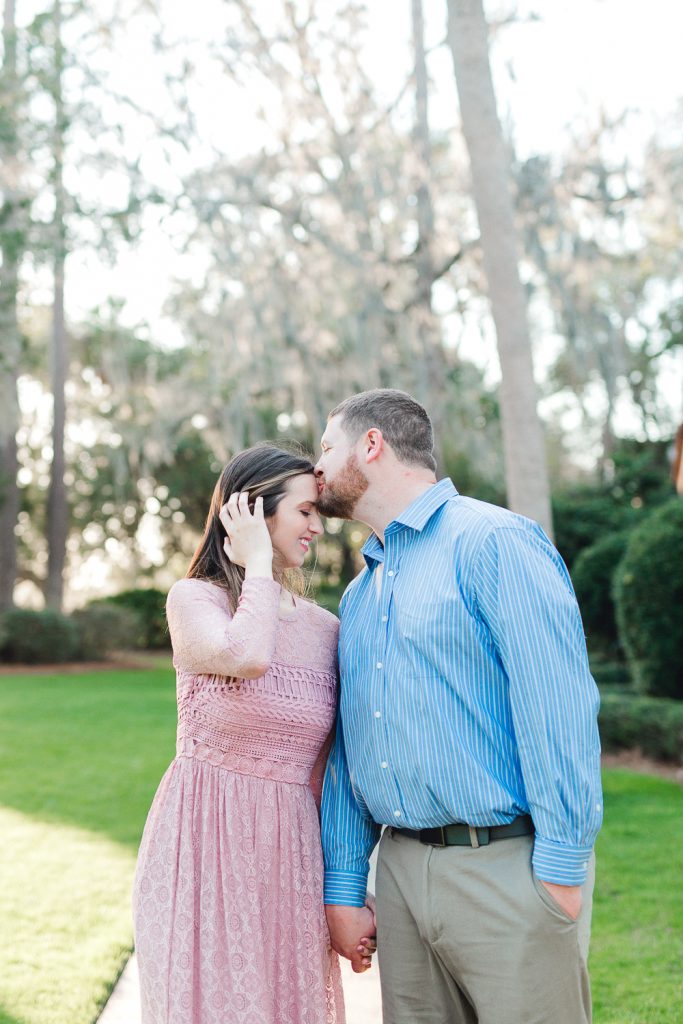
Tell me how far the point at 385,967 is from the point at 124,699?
1337 cm

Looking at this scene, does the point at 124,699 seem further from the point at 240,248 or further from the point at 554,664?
the point at 554,664

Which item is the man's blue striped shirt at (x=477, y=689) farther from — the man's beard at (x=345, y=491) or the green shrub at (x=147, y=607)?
the green shrub at (x=147, y=607)

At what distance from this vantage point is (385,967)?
2398mm

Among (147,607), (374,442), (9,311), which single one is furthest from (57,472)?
(374,442)

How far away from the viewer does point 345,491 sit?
8.36 ft

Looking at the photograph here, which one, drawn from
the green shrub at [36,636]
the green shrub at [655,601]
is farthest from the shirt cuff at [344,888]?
the green shrub at [36,636]

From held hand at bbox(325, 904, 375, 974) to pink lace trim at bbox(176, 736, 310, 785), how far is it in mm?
321

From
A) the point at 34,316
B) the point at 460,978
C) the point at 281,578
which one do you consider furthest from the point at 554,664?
the point at 34,316

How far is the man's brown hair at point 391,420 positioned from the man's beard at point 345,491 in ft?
0.25

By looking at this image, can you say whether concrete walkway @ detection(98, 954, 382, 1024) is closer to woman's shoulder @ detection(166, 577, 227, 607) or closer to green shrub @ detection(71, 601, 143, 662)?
woman's shoulder @ detection(166, 577, 227, 607)

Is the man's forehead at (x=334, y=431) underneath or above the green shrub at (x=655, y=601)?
above

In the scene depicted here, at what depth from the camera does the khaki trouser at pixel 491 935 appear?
212cm

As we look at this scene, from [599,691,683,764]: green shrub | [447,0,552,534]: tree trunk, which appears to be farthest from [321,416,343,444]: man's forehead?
[599,691,683,764]: green shrub

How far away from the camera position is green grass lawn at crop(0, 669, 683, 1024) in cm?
429
